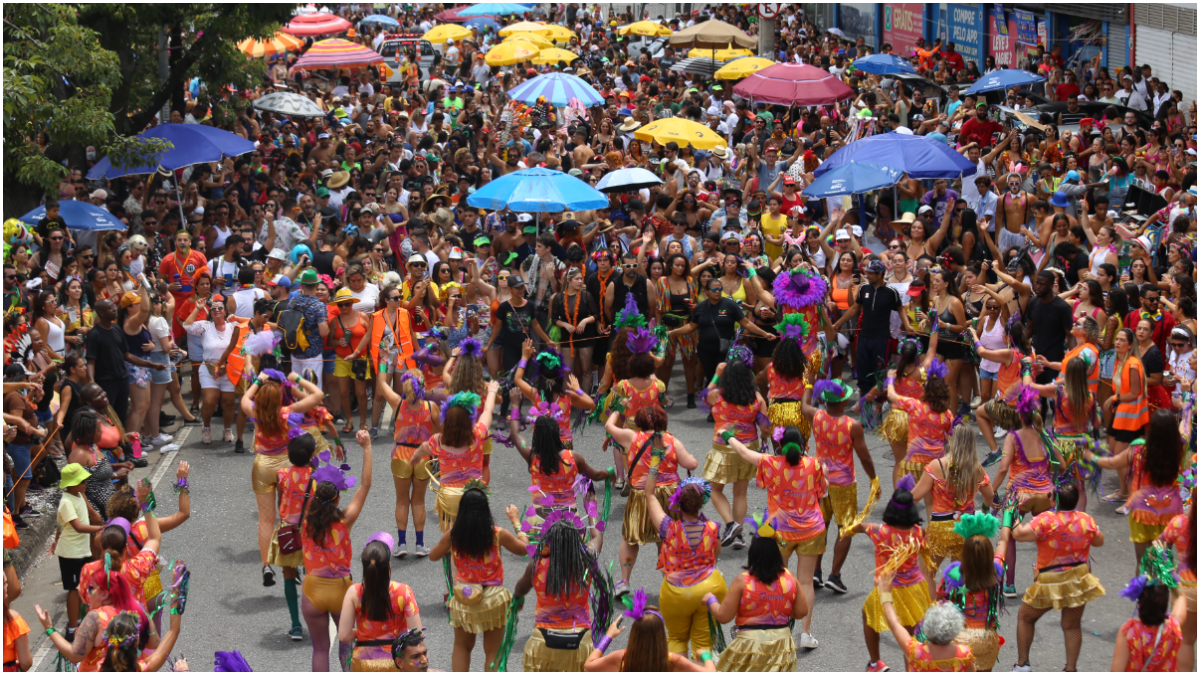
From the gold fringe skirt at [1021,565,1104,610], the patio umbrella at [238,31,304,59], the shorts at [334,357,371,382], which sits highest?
the patio umbrella at [238,31,304,59]

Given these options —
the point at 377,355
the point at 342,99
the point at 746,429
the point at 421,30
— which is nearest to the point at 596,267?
the point at 377,355

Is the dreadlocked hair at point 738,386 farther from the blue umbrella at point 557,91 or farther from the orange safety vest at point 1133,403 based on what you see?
the blue umbrella at point 557,91

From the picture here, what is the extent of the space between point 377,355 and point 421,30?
97.5ft

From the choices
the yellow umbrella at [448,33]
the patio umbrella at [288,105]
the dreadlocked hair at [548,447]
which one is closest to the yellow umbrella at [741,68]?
the patio umbrella at [288,105]

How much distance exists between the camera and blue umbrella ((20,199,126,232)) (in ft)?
42.9

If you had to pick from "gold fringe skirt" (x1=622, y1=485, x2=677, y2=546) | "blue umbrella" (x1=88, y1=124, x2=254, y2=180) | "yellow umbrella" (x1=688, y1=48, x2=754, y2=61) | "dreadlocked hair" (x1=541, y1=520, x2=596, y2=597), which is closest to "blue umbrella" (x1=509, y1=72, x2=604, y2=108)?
"blue umbrella" (x1=88, y1=124, x2=254, y2=180)

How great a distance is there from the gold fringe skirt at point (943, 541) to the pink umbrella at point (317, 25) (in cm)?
2268

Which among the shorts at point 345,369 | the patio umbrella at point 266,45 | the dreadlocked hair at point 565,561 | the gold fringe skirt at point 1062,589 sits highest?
the patio umbrella at point 266,45

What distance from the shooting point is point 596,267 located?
1280 cm

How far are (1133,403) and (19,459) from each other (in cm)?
857

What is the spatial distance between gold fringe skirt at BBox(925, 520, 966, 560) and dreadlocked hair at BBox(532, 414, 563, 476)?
2.34 metres

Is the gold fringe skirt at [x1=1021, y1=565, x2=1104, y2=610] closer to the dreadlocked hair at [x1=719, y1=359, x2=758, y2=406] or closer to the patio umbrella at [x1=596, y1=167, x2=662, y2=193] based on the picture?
the dreadlocked hair at [x1=719, y1=359, x2=758, y2=406]

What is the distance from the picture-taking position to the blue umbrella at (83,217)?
1306cm

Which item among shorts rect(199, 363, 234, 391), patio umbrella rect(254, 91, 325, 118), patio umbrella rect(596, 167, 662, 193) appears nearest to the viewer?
shorts rect(199, 363, 234, 391)
